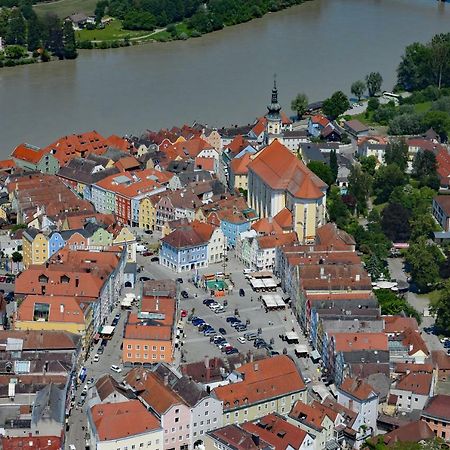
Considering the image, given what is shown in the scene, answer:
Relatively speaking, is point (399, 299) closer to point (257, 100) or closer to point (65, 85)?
point (257, 100)

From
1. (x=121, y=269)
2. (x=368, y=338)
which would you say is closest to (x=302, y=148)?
(x=121, y=269)

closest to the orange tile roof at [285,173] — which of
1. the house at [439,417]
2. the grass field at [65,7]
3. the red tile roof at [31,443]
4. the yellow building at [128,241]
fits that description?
the yellow building at [128,241]

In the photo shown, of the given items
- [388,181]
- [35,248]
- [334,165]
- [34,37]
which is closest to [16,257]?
[35,248]

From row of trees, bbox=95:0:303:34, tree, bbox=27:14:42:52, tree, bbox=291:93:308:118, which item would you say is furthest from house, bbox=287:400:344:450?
row of trees, bbox=95:0:303:34

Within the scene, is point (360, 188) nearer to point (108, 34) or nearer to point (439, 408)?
point (439, 408)

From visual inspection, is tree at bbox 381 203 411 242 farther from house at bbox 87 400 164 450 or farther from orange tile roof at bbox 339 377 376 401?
house at bbox 87 400 164 450
